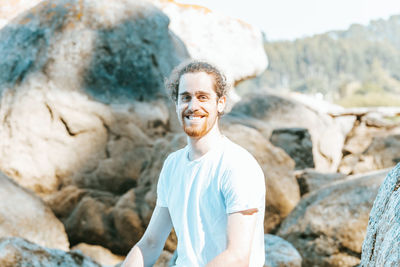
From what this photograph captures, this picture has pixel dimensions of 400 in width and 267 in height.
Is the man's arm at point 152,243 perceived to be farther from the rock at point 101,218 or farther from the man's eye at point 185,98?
the rock at point 101,218

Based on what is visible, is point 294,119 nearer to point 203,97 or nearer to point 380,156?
point 380,156

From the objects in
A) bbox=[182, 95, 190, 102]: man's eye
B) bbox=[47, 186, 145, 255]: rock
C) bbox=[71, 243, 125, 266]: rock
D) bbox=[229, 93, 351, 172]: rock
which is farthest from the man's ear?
bbox=[229, 93, 351, 172]: rock

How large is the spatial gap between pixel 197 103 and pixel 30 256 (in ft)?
5.54

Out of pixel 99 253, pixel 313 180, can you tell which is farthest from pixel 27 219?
pixel 313 180

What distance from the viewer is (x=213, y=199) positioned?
1741mm

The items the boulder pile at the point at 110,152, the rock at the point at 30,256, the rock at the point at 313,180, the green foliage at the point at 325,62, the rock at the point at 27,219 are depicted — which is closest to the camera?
the rock at the point at 30,256

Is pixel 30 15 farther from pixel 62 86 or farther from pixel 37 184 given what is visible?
pixel 37 184

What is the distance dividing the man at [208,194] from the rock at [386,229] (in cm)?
36

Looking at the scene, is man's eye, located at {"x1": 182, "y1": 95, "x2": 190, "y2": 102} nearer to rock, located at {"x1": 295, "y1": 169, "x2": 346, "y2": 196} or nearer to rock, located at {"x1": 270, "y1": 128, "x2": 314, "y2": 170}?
rock, located at {"x1": 295, "y1": 169, "x2": 346, "y2": 196}

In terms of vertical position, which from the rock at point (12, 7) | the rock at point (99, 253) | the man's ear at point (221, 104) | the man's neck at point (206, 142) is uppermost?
the rock at point (12, 7)

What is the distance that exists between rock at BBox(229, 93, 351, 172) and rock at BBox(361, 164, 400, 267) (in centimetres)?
594

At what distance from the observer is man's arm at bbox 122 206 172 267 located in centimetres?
192

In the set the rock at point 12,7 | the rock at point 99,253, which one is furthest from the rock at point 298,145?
the rock at point 12,7

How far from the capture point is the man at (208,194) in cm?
164
